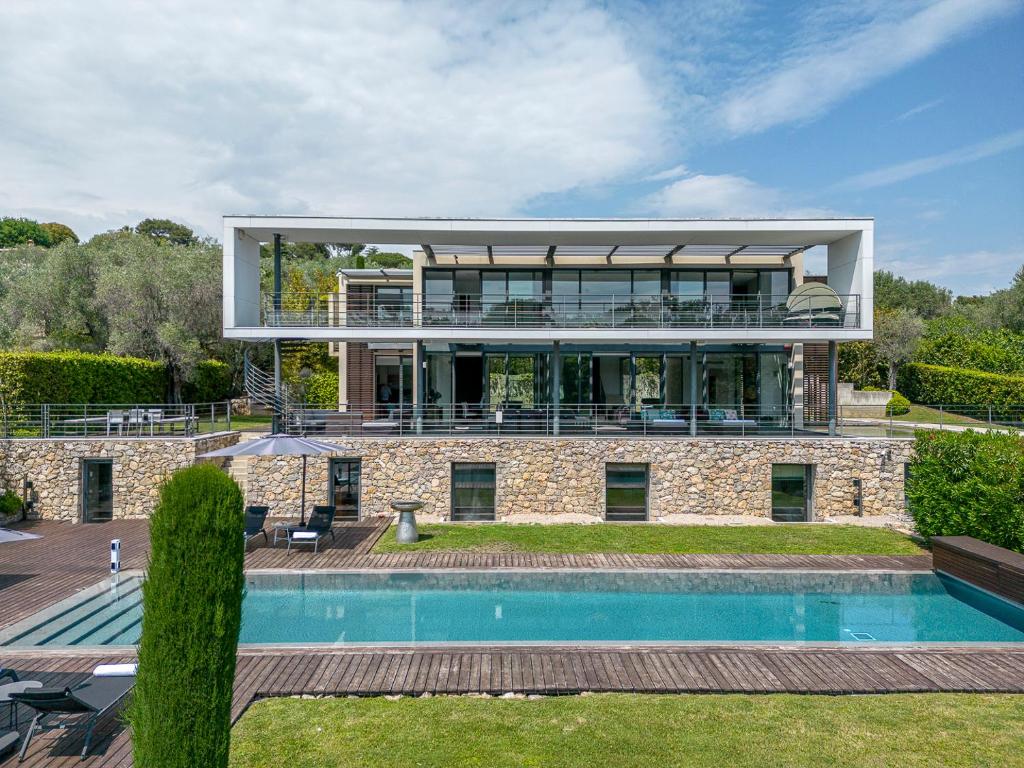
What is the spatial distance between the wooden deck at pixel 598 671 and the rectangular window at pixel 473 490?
9243 mm

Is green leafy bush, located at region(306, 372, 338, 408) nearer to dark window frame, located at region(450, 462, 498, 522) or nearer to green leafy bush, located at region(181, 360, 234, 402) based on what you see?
green leafy bush, located at region(181, 360, 234, 402)

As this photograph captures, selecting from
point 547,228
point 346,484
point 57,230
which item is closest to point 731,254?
point 547,228

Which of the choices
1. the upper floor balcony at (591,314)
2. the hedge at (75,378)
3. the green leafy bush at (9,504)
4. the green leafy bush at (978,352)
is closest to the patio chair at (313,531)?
the upper floor balcony at (591,314)

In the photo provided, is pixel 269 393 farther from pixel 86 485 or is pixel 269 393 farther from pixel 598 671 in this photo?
pixel 598 671

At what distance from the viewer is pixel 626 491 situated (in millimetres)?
17891

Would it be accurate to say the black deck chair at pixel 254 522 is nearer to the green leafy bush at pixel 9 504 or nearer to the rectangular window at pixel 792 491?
the green leafy bush at pixel 9 504

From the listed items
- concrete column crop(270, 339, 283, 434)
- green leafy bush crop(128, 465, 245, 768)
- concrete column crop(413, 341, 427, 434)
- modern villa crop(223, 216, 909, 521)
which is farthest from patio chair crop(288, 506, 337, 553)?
green leafy bush crop(128, 465, 245, 768)

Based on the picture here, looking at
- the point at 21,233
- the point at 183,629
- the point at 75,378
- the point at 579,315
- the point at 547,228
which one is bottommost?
the point at 183,629

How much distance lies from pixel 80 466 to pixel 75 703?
13358mm

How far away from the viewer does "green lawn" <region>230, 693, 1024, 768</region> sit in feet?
19.5

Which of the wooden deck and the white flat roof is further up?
the white flat roof

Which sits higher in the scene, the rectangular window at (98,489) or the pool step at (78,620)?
the rectangular window at (98,489)

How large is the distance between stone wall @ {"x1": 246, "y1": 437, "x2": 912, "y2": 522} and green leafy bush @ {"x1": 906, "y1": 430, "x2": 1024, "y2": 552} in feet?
11.5

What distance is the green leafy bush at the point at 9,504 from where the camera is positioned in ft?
54.0
